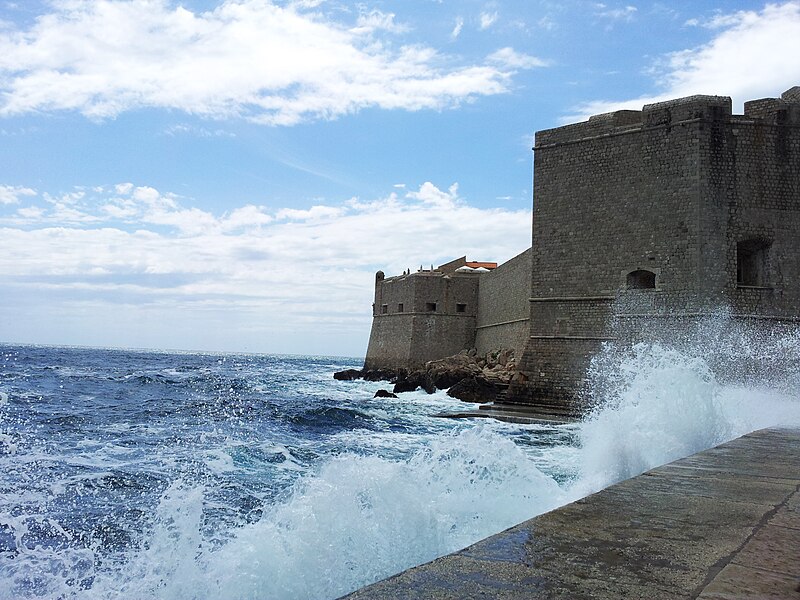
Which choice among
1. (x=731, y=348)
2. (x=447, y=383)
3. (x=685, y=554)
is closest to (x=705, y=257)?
(x=731, y=348)

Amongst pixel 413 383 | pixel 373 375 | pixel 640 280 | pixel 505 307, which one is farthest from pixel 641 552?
pixel 373 375

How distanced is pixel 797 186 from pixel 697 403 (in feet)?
30.3

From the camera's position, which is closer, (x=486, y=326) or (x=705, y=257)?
(x=705, y=257)

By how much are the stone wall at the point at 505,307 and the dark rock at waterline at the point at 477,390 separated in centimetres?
152

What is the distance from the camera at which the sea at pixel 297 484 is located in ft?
12.1

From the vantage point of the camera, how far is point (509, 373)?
780 inches

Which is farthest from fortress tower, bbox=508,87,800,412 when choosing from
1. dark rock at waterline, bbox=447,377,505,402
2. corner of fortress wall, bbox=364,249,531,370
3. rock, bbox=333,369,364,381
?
rock, bbox=333,369,364,381

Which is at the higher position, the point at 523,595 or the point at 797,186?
the point at 797,186

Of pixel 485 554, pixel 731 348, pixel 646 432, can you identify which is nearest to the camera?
pixel 485 554

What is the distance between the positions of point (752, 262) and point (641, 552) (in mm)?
14389

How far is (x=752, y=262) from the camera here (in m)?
14.8

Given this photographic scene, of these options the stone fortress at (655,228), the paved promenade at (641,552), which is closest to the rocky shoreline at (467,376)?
the stone fortress at (655,228)

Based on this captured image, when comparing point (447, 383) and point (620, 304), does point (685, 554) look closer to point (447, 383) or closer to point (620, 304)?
point (620, 304)

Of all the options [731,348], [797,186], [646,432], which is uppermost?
[797,186]
